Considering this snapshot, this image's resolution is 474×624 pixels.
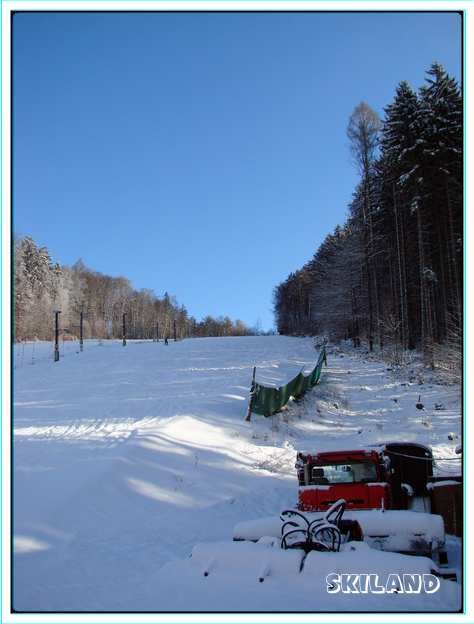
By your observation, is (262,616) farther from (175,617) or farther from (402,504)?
(402,504)

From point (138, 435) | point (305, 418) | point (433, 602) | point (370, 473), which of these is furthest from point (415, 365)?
point (433, 602)

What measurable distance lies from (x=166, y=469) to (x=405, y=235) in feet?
77.1

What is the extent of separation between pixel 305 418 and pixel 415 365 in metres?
8.67

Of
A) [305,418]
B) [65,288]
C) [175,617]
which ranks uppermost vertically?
[65,288]

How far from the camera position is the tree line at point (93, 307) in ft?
153

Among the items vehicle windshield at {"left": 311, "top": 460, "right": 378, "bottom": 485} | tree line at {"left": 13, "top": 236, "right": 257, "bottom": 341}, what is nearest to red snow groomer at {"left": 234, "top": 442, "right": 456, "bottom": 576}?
vehicle windshield at {"left": 311, "top": 460, "right": 378, "bottom": 485}

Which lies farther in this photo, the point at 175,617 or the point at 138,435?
the point at 138,435

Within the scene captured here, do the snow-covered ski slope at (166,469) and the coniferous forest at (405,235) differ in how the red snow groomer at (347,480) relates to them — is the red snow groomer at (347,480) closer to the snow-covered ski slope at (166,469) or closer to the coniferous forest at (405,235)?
the snow-covered ski slope at (166,469)

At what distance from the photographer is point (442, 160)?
70.2ft
